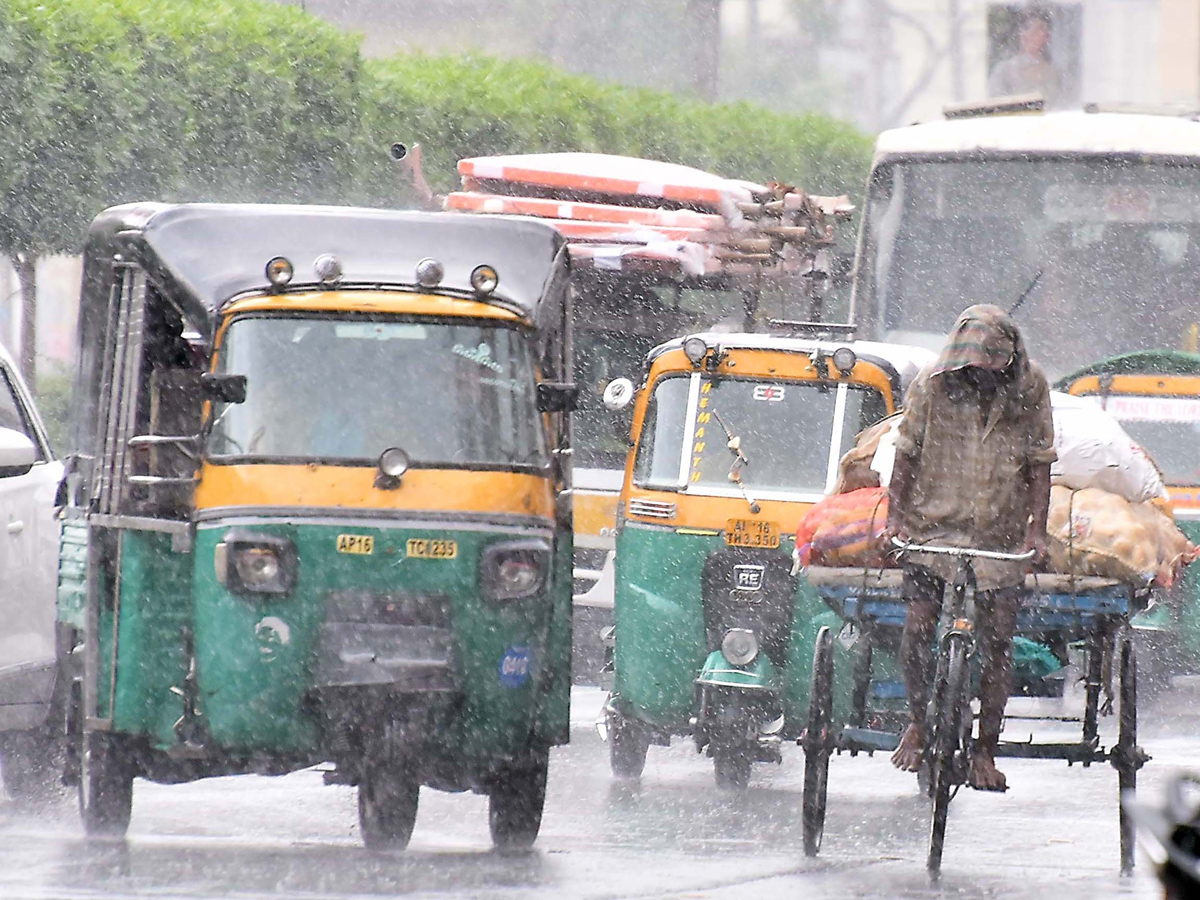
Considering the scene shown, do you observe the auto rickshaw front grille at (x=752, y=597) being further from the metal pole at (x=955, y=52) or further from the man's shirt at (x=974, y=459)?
the metal pole at (x=955, y=52)

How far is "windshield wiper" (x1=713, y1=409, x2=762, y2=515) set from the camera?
42.6 feet

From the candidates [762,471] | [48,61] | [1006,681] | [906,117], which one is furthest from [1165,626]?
[906,117]

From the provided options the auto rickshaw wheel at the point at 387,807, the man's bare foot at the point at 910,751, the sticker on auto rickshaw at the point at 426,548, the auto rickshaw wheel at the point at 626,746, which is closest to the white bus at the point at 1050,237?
the auto rickshaw wheel at the point at 626,746

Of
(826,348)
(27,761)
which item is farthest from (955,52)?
(27,761)

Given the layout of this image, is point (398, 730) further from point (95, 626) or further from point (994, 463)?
point (994, 463)

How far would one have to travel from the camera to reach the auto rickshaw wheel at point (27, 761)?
1214 centimetres

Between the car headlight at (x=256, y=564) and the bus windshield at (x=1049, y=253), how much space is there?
9.67 m

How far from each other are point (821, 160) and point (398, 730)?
29.3 metres

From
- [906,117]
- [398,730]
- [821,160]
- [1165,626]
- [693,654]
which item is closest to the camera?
[398,730]

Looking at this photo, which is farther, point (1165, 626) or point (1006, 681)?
point (1165, 626)

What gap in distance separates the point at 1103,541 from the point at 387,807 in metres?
2.72

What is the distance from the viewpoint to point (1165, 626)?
1680 cm

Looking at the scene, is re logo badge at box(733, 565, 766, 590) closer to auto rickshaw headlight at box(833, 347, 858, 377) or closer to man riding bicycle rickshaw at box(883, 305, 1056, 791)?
auto rickshaw headlight at box(833, 347, 858, 377)

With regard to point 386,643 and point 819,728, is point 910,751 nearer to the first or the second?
point 819,728
